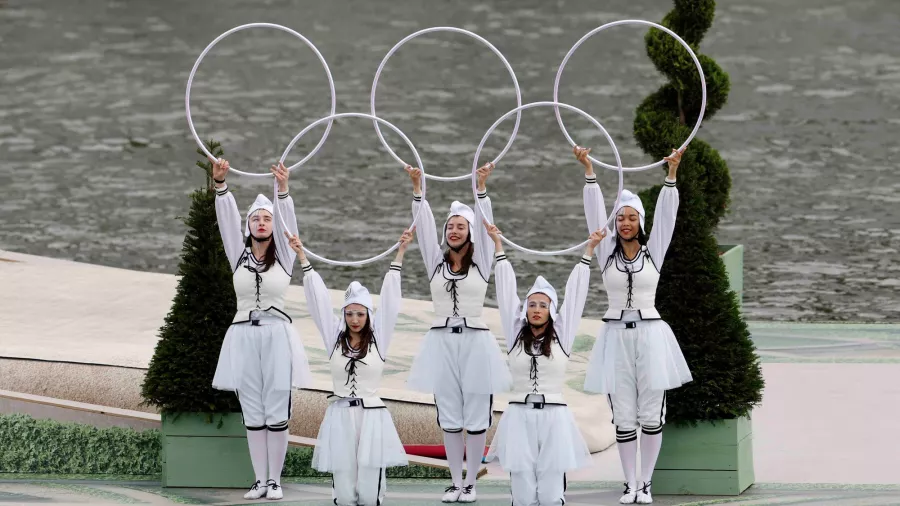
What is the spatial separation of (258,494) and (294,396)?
3.50 ft

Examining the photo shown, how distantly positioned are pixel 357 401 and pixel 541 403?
A: 0.86 metres

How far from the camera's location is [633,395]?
6754 mm

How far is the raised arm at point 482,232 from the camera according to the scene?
6898 mm

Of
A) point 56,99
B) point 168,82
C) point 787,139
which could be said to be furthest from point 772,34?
point 56,99

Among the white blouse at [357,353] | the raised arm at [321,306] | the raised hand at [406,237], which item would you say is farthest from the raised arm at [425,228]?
the raised arm at [321,306]

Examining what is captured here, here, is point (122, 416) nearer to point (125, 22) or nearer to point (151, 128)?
point (151, 128)

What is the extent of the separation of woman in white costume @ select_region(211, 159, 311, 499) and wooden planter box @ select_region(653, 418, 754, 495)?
5.87 feet

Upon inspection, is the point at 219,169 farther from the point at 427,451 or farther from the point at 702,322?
the point at 702,322

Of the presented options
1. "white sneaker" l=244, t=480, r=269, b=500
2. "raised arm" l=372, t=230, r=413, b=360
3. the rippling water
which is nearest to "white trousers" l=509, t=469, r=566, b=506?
"raised arm" l=372, t=230, r=413, b=360

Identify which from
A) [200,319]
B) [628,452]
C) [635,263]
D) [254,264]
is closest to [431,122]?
[200,319]

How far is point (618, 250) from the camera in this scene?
267 inches

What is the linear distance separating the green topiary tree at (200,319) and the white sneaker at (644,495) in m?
2.05

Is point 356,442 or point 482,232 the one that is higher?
point 482,232

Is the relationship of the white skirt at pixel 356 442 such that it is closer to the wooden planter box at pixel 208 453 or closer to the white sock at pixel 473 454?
the white sock at pixel 473 454
